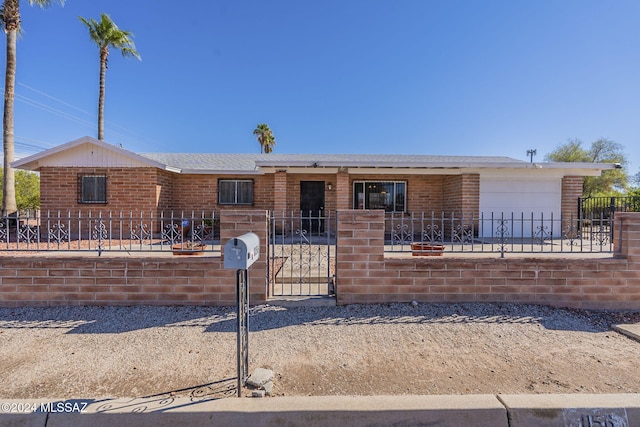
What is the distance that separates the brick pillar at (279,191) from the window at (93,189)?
578 cm

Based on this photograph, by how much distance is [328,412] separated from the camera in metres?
2.29

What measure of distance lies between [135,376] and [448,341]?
10.3ft

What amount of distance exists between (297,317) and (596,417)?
9.60 ft

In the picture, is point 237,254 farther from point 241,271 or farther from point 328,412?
point 328,412

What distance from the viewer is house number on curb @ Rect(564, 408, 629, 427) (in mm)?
2283

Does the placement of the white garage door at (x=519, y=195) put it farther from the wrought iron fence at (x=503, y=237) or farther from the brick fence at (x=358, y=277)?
the brick fence at (x=358, y=277)

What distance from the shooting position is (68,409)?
2.31m

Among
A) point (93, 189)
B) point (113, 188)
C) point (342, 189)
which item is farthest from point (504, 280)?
point (93, 189)

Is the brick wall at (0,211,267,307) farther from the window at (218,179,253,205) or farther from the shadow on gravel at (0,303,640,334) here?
the window at (218,179,253,205)

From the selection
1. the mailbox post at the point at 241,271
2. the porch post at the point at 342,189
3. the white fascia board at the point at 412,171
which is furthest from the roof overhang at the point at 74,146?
the mailbox post at the point at 241,271

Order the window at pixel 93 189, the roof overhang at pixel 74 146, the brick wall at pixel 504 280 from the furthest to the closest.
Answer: the window at pixel 93 189
the roof overhang at pixel 74 146
the brick wall at pixel 504 280

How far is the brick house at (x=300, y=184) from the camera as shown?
1048 cm

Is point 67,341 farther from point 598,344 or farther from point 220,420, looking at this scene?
point 598,344

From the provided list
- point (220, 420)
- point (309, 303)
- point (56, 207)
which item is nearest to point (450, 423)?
point (220, 420)
